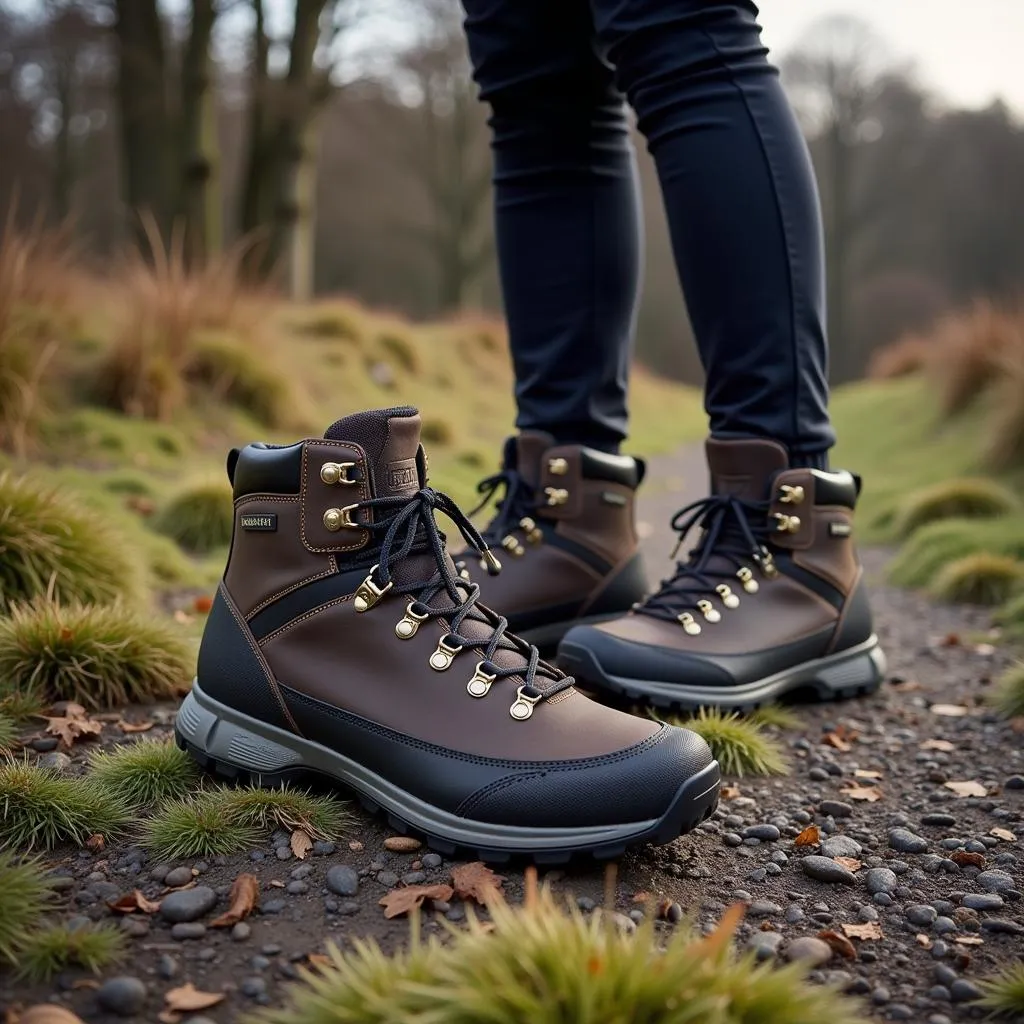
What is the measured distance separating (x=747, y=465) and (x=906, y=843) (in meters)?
0.70

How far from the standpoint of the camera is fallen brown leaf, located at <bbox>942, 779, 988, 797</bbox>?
5.06ft

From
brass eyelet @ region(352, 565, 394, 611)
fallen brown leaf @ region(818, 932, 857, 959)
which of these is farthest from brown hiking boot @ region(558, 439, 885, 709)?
fallen brown leaf @ region(818, 932, 857, 959)

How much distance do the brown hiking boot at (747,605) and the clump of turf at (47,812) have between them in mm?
776

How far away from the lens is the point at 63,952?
0.97m

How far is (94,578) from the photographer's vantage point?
84.4 inches

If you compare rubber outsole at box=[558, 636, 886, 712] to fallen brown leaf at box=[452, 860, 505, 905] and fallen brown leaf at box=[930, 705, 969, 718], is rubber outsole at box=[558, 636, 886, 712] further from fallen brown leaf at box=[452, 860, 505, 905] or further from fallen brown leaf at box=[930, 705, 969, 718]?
fallen brown leaf at box=[452, 860, 505, 905]

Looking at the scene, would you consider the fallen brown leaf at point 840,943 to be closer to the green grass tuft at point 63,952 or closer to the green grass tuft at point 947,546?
the green grass tuft at point 63,952

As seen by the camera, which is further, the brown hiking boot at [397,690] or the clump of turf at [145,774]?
the clump of turf at [145,774]

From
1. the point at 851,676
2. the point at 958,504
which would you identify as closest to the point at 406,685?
the point at 851,676

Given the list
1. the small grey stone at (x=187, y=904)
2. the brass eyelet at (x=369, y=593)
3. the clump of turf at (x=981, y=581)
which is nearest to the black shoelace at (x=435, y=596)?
the brass eyelet at (x=369, y=593)

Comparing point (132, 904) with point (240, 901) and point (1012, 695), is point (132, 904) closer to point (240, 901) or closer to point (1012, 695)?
point (240, 901)

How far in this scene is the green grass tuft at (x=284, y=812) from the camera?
1269 millimetres

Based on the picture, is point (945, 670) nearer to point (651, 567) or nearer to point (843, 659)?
point (843, 659)

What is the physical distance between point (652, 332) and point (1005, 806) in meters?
24.9
